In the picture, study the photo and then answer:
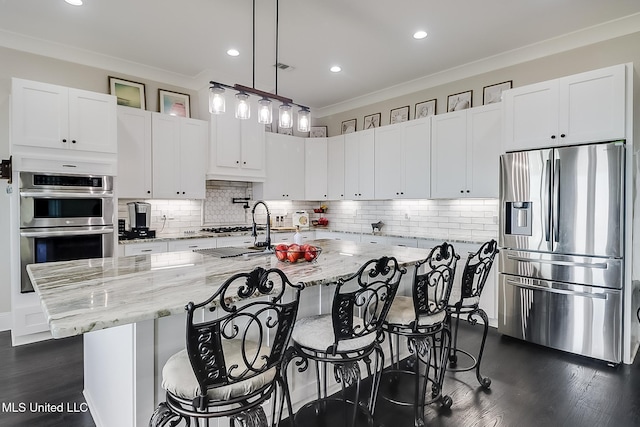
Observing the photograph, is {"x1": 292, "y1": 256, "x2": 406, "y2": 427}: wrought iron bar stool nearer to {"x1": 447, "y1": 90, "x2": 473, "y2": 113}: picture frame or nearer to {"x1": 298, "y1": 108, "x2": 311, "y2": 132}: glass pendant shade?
{"x1": 298, "y1": 108, "x2": 311, "y2": 132}: glass pendant shade

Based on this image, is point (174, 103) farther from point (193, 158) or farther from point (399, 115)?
point (399, 115)

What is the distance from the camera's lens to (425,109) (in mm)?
4688

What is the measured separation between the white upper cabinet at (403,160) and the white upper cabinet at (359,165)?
0.35 ft

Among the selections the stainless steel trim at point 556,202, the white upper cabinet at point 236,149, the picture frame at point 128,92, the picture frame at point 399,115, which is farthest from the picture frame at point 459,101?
the picture frame at point 128,92

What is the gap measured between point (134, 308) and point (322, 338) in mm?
871

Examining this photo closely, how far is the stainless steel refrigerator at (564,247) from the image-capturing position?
282cm

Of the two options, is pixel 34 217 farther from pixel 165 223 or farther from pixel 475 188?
pixel 475 188

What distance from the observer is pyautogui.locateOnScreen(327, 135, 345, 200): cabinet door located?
5488 millimetres

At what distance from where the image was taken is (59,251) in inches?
133

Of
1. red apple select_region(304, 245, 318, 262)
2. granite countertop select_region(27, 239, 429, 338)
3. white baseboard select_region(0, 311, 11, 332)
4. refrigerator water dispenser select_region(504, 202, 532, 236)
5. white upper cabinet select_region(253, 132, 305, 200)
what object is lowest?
white baseboard select_region(0, 311, 11, 332)

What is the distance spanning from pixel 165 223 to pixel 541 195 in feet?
14.0

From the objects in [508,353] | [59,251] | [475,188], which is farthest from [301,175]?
[508,353]

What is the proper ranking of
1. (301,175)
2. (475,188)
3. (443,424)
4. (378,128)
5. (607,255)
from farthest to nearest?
1. (301,175)
2. (378,128)
3. (475,188)
4. (607,255)
5. (443,424)

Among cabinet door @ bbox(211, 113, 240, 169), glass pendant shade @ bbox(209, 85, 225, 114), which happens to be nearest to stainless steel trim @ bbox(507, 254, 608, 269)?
glass pendant shade @ bbox(209, 85, 225, 114)
